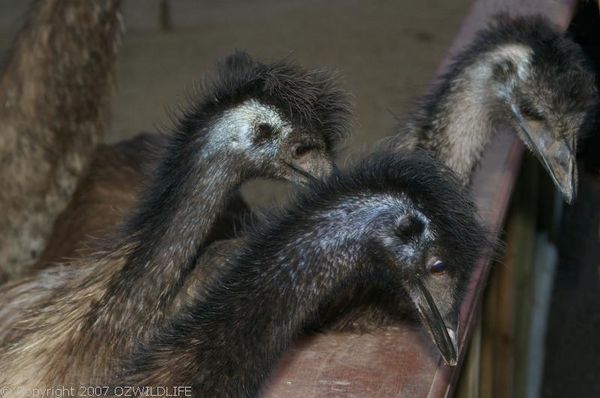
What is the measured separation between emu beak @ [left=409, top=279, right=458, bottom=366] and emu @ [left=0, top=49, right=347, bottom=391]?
584 millimetres

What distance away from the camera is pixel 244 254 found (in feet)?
9.11

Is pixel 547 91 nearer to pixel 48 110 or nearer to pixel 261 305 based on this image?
pixel 261 305

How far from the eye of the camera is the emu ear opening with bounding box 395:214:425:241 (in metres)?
2.67

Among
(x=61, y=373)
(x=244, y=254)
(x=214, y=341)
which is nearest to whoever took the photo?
(x=214, y=341)

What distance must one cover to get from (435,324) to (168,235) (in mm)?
789

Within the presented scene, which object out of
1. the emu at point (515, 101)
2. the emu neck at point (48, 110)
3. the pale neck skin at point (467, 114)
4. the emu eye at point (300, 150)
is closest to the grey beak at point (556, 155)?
the emu at point (515, 101)

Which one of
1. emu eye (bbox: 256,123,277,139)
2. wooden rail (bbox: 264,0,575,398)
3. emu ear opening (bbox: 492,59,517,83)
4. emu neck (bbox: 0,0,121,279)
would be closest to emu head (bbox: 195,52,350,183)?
emu eye (bbox: 256,123,277,139)

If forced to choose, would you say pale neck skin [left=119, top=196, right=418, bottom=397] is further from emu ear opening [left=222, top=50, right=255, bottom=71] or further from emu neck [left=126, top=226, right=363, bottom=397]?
emu ear opening [left=222, top=50, right=255, bottom=71]

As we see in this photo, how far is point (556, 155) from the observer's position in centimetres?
358

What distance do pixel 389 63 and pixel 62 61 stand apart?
3.83 metres

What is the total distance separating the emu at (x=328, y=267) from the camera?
261 cm

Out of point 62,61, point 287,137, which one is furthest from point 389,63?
point 287,137

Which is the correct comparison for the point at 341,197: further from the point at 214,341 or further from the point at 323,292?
the point at 214,341

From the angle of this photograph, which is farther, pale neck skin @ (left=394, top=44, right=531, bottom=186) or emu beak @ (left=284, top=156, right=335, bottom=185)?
pale neck skin @ (left=394, top=44, right=531, bottom=186)
